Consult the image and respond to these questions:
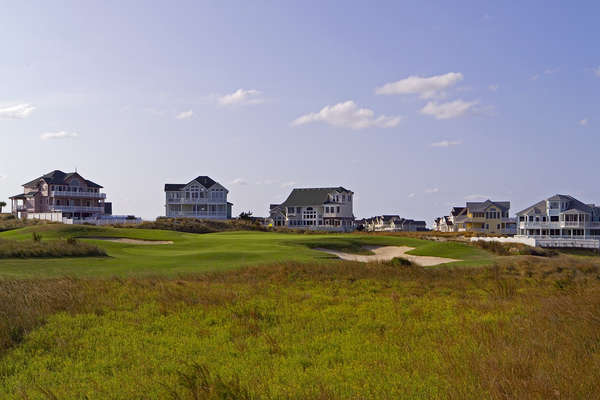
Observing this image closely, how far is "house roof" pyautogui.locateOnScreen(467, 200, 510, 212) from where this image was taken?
127 meters

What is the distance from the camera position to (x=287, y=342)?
419 inches

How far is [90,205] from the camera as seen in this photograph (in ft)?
354

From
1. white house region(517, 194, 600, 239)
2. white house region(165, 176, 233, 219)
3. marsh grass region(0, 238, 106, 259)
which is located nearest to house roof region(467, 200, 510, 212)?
white house region(517, 194, 600, 239)

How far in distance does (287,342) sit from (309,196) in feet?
347

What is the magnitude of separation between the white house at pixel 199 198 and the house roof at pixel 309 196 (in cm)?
1432

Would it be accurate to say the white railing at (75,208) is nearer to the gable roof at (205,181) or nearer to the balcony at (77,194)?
the balcony at (77,194)

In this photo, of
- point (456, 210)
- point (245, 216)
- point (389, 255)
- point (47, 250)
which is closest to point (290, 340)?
point (47, 250)

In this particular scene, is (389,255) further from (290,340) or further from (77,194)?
(77,194)

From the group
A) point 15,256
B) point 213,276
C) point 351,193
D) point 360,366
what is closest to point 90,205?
point 351,193

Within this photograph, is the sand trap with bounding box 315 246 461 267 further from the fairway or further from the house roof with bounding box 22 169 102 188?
the house roof with bounding box 22 169 102 188

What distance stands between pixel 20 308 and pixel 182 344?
507 cm

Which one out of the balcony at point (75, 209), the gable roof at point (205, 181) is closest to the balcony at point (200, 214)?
the gable roof at point (205, 181)

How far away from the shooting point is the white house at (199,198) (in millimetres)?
111562

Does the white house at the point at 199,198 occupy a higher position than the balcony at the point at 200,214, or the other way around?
the white house at the point at 199,198
